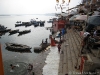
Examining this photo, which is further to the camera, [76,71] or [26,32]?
[26,32]

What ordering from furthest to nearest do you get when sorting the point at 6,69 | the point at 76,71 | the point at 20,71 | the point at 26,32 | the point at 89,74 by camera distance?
the point at 26,32 < the point at 6,69 < the point at 20,71 < the point at 76,71 < the point at 89,74

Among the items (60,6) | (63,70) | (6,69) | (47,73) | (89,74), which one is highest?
(60,6)

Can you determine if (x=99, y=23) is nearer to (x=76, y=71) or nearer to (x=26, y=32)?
(x=76, y=71)

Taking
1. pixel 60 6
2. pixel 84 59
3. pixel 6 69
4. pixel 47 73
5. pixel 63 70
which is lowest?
pixel 6 69

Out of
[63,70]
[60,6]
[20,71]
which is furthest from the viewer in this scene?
[60,6]

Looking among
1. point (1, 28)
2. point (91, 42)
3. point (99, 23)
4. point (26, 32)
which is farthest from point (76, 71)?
point (1, 28)

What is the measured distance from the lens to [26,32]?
60.3 m

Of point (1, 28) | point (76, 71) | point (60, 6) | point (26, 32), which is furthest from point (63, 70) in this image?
point (1, 28)

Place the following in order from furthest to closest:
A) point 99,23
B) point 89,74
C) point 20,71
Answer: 1. point 20,71
2. point 99,23
3. point 89,74

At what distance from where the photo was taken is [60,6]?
31.3 meters

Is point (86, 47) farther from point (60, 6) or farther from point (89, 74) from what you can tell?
point (60, 6)

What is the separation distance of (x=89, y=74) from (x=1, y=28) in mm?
60526

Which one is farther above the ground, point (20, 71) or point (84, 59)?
point (84, 59)

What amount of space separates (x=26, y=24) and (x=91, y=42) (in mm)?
83567
